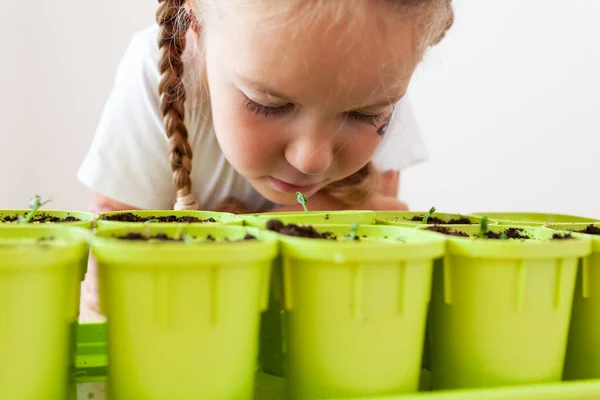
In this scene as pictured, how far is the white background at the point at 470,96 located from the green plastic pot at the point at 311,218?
1049 mm

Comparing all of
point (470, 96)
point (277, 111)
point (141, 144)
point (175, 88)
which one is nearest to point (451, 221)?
point (277, 111)

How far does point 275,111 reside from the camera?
88 centimetres

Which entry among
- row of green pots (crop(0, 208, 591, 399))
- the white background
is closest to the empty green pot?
row of green pots (crop(0, 208, 591, 399))

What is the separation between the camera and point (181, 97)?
3.83ft

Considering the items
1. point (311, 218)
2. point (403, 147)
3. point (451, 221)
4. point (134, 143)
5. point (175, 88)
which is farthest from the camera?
point (403, 147)

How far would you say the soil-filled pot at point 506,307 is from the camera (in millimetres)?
619

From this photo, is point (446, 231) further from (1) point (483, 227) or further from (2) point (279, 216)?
(2) point (279, 216)

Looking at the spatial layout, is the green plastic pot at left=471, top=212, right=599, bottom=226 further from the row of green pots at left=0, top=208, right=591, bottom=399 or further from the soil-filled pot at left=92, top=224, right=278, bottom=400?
the soil-filled pot at left=92, top=224, right=278, bottom=400

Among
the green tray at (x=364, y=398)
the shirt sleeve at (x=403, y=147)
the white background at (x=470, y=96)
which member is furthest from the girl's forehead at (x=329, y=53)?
the white background at (x=470, y=96)

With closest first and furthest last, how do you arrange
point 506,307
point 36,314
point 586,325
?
point 36,314 → point 506,307 → point 586,325

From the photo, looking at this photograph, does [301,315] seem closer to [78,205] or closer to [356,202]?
[356,202]

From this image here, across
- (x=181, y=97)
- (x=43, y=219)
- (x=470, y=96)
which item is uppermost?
(x=470, y=96)

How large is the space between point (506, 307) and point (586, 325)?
0.18 meters

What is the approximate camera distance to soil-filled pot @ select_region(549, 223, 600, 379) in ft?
2.32
